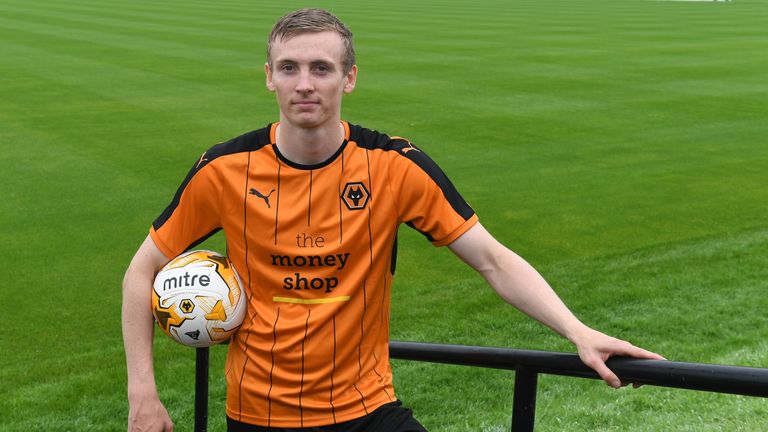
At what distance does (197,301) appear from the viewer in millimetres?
3010

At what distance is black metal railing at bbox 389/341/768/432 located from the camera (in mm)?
2150

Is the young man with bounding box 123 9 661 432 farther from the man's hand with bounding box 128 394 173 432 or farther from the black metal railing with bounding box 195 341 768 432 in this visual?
the black metal railing with bounding box 195 341 768 432

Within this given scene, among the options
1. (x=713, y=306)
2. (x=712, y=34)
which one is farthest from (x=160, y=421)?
(x=712, y=34)

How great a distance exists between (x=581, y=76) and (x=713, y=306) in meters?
13.5

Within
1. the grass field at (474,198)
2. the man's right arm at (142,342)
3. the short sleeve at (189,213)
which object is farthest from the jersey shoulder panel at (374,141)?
the grass field at (474,198)

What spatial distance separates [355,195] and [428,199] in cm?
23

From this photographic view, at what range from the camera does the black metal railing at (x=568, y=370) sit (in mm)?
2150

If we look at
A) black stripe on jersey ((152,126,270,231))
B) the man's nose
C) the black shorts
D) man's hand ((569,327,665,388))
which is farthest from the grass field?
the man's nose

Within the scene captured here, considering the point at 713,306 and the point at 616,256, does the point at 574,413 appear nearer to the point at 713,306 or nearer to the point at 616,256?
the point at 713,306

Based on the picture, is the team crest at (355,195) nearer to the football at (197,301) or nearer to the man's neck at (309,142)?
the man's neck at (309,142)

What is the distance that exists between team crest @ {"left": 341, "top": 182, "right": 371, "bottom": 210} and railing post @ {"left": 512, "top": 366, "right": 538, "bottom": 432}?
75 centimetres

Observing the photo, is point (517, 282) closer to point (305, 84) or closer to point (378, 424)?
point (378, 424)

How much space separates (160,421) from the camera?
2.93m

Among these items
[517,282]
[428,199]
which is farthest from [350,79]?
[517,282]
